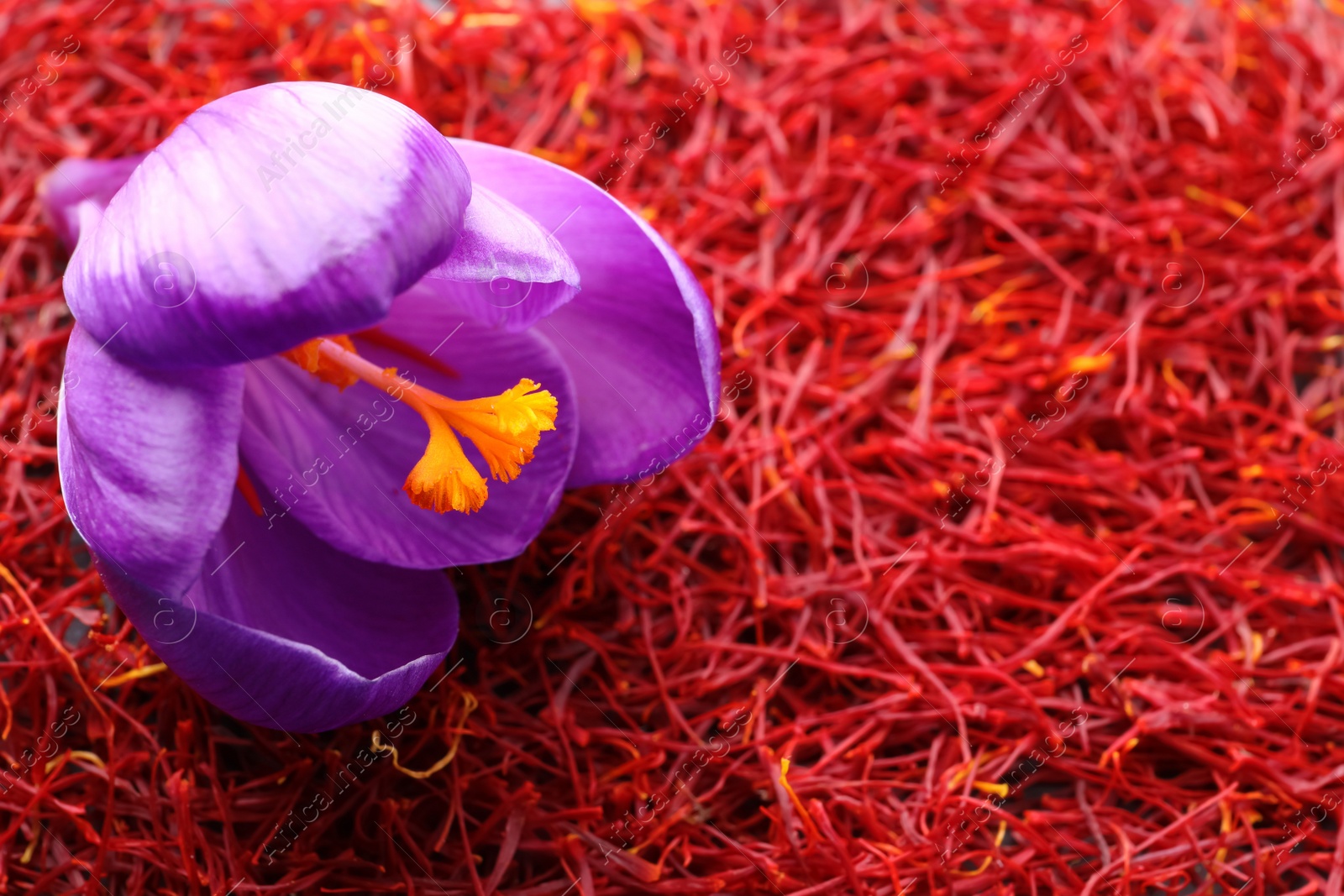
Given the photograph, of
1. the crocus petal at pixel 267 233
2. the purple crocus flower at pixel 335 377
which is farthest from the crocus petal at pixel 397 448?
the crocus petal at pixel 267 233

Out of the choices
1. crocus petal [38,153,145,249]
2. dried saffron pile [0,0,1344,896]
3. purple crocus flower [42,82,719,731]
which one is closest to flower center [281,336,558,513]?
purple crocus flower [42,82,719,731]

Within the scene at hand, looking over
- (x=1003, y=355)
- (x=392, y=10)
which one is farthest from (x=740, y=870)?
(x=392, y=10)

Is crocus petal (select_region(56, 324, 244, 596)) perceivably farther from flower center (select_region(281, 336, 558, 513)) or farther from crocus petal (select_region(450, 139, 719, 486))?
crocus petal (select_region(450, 139, 719, 486))

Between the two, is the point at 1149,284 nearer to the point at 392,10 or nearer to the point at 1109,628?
the point at 1109,628

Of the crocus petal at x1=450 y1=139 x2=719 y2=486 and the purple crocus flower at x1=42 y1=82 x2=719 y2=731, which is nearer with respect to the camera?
the purple crocus flower at x1=42 y1=82 x2=719 y2=731

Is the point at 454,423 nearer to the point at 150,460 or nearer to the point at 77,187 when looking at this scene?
the point at 150,460

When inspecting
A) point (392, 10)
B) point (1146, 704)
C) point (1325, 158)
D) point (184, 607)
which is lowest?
point (1146, 704)
